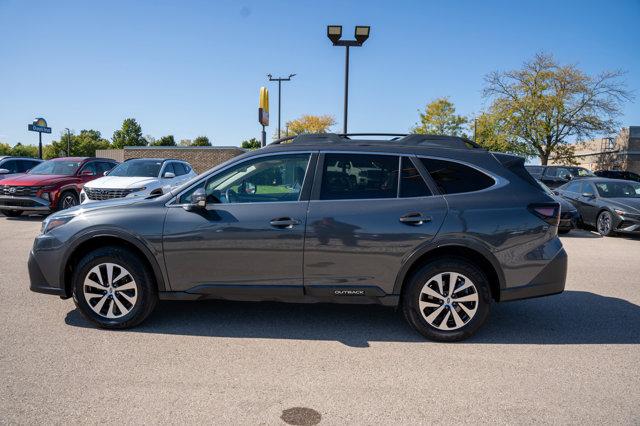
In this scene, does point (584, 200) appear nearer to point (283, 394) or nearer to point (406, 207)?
point (406, 207)

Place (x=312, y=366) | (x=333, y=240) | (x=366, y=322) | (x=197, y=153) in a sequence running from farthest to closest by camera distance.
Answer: (x=197, y=153) → (x=366, y=322) → (x=333, y=240) → (x=312, y=366)

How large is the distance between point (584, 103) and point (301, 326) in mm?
40278

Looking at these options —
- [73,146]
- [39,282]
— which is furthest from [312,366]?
[73,146]

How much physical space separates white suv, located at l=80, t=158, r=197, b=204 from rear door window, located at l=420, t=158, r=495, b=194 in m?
7.40

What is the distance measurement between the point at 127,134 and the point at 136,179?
8771cm

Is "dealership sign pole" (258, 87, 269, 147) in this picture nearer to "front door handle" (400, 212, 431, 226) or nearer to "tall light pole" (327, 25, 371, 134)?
"tall light pole" (327, 25, 371, 134)

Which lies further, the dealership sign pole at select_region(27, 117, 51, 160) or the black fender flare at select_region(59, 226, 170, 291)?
the dealership sign pole at select_region(27, 117, 51, 160)

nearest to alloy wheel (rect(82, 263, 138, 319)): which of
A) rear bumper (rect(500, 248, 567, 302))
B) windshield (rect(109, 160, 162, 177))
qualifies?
rear bumper (rect(500, 248, 567, 302))

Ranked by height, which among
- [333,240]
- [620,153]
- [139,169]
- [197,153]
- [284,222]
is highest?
[620,153]

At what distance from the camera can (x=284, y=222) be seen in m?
4.17

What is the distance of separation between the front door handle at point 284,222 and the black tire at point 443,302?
46.0 inches

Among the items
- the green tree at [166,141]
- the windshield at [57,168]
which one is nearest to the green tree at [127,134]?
the green tree at [166,141]

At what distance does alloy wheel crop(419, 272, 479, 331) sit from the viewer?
420 cm

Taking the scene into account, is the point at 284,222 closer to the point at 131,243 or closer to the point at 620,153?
the point at 131,243
